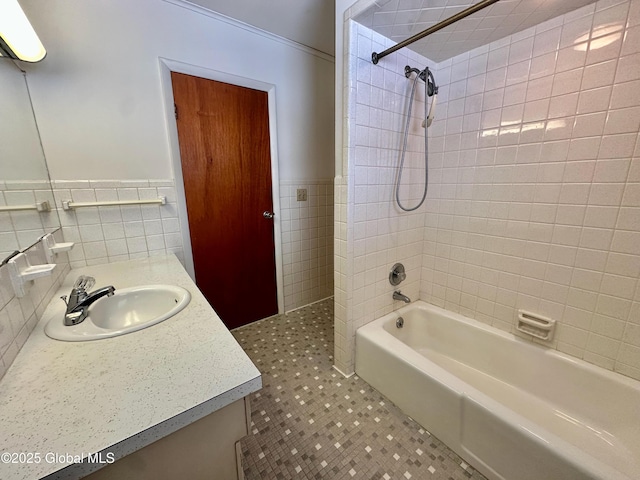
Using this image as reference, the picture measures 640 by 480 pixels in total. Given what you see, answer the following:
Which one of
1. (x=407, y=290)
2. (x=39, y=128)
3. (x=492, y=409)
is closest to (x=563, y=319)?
(x=492, y=409)

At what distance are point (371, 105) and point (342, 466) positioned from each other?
1756 mm

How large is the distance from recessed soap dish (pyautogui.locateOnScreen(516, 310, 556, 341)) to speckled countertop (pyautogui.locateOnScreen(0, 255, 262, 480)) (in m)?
1.51

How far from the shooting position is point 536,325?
136cm

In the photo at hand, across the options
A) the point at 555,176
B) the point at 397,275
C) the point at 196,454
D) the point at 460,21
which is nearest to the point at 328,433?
the point at 196,454

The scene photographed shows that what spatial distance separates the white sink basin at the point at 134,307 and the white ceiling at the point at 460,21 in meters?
1.54

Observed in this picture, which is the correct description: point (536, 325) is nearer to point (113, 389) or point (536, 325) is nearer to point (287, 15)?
point (113, 389)

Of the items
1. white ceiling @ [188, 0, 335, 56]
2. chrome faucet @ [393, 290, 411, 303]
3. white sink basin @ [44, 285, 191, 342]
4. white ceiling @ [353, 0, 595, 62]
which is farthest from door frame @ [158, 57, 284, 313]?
chrome faucet @ [393, 290, 411, 303]

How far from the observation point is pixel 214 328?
84cm

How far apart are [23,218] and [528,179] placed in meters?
2.28

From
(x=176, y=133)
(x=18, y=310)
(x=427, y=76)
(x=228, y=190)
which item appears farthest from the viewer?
(x=228, y=190)

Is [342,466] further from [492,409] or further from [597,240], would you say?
[597,240]

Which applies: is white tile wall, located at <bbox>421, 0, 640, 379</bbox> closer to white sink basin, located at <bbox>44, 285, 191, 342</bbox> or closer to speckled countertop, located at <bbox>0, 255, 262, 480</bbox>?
speckled countertop, located at <bbox>0, 255, 262, 480</bbox>

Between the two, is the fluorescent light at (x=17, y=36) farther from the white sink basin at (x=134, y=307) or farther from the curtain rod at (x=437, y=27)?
the curtain rod at (x=437, y=27)

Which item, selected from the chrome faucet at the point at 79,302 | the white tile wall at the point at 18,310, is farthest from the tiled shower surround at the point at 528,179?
the white tile wall at the point at 18,310
